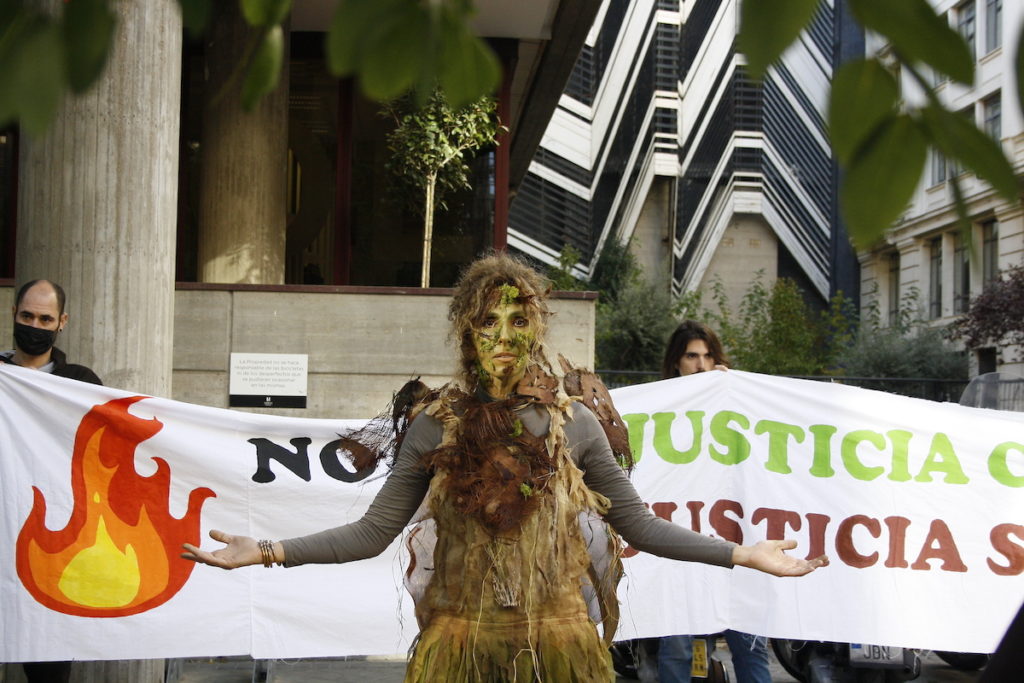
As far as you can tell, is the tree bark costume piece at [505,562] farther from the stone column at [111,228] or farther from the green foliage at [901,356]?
the green foliage at [901,356]

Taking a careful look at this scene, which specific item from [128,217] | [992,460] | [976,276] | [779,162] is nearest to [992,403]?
[992,460]

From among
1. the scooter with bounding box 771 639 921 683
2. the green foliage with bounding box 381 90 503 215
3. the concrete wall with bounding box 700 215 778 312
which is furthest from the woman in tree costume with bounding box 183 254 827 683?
the concrete wall with bounding box 700 215 778 312

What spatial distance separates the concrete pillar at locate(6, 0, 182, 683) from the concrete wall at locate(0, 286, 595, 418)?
3.11 m

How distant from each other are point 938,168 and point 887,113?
Answer: 8 cm

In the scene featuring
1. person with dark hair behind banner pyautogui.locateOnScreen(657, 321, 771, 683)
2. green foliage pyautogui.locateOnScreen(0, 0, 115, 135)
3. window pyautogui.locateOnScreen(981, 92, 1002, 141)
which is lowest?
person with dark hair behind banner pyautogui.locateOnScreen(657, 321, 771, 683)

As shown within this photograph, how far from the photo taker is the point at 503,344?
12.0 ft

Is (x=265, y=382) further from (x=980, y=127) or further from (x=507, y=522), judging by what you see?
(x=980, y=127)

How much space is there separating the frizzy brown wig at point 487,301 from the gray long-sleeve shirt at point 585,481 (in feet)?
0.70

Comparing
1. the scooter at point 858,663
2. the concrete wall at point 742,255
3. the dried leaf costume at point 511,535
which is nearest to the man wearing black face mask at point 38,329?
the dried leaf costume at point 511,535

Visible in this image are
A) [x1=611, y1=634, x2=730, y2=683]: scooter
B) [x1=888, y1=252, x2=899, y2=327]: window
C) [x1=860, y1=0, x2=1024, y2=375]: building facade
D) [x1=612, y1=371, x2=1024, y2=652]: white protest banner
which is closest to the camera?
[x1=860, y1=0, x2=1024, y2=375]: building facade

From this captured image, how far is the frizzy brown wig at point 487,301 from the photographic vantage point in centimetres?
372

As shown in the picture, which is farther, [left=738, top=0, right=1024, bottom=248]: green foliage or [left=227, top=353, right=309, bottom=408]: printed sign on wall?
[left=227, top=353, right=309, bottom=408]: printed sign on wall

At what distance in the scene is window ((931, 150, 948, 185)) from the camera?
1256 mm

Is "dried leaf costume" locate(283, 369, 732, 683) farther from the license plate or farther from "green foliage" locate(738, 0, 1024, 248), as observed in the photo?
the license plate
